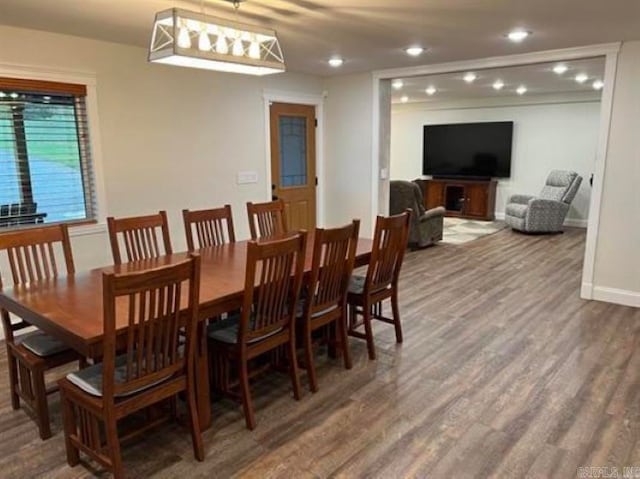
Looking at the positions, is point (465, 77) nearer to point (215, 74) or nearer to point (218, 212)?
point (215, 74)

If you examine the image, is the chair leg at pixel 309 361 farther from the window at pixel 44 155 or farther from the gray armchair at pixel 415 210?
the gray armchair at pixel 415 210

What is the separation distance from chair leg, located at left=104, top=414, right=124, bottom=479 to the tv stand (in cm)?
868

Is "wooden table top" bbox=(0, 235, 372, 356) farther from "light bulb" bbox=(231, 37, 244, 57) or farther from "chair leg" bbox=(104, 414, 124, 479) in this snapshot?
"light bulb" bbox=(231, 37, 244, 57)

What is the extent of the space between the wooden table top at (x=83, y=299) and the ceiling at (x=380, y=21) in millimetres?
1646

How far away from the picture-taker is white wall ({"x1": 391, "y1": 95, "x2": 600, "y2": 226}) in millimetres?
8555

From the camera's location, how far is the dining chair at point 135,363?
187 centimetres

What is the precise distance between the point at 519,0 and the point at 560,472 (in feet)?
8.75

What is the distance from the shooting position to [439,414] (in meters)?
2.67

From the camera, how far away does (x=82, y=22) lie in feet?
11.2

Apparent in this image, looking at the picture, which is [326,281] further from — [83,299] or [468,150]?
[468,150]

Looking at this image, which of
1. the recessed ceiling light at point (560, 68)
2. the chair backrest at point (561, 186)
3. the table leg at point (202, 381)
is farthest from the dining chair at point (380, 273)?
the chair backrest at point (561, 186)

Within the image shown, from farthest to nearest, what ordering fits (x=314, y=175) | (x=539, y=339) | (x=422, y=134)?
(x=422, y=134)
(x=314, y=175)
(x=539, y=339)

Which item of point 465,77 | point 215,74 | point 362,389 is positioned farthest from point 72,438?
point 465,77

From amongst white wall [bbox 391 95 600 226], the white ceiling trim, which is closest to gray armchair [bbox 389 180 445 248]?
the white ceiling trim
